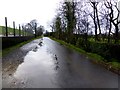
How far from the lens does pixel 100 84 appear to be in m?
9.94

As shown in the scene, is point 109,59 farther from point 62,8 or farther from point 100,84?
point 62,8

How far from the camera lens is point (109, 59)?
60.1 feet

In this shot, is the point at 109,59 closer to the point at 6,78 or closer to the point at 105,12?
the point at 6,78

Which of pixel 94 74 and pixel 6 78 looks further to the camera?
pixel 94 74

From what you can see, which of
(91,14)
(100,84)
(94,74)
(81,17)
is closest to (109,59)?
(94,74)

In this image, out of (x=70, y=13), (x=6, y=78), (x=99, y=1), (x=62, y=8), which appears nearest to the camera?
(x=6, y=78)

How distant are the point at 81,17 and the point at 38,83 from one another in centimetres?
4194

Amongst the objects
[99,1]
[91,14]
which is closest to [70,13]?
[91,14]

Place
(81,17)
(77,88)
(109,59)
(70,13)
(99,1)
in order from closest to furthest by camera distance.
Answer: (77,88)
(109,59)
(99,1)
(81,17)
(70,13)

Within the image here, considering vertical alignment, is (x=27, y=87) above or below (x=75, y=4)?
below

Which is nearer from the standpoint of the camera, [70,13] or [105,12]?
[105,12]

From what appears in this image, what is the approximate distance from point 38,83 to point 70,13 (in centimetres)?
4529

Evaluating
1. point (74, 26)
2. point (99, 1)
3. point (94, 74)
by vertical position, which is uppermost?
point (99, 1)

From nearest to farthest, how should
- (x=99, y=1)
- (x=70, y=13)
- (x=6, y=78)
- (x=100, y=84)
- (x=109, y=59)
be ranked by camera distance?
(x=100, y=84) < (x=6, y=78) < (x=109, y=59) < (x=99, y=1) < (x=70, y=13)
